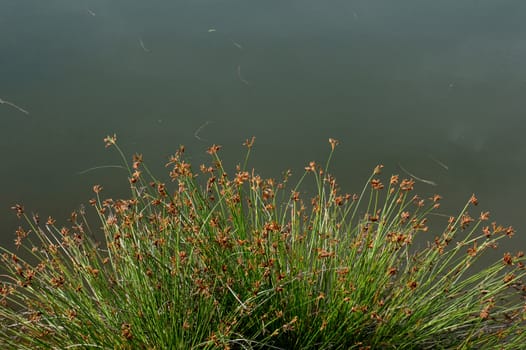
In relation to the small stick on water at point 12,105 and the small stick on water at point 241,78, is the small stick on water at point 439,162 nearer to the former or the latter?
the small stick on water at point 241,78

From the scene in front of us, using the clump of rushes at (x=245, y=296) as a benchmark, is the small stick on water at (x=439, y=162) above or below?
below

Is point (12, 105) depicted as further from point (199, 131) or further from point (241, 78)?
point (241, 78)

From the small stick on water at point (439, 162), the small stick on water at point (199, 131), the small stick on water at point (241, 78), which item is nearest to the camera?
the small stick on water at point (439, 162)

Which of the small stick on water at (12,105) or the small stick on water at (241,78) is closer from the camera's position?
the small stick on water at (12,105)

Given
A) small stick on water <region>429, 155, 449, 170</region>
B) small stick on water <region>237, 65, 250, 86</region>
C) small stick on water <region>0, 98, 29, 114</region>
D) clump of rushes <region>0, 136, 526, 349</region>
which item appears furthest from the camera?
small stick on water <region>237, 65, 250, 86</region>

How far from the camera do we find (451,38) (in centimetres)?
534

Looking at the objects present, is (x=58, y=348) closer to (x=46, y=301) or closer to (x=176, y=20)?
(x=46, y=301)

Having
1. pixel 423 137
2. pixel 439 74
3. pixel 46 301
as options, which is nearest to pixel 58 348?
pixel 46 301

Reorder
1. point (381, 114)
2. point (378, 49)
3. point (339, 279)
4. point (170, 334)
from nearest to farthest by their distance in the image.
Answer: point (170, 334)
point (339, 279)
point (381, 114)
point (378, 49)

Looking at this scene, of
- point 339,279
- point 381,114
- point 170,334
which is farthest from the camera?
point 381,114

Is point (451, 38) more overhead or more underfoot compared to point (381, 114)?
more overhead

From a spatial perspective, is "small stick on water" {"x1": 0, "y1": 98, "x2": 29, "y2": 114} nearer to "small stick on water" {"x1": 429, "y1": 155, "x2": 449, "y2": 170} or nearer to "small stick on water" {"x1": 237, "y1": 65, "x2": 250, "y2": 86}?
"small stick on water" {"x1": 237, "y1": 65, "x2": 250, "y2": 86}

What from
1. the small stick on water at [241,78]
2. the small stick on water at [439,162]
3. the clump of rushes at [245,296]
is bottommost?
the small stick on water at [439,162]

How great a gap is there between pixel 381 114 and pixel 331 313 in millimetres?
2696
